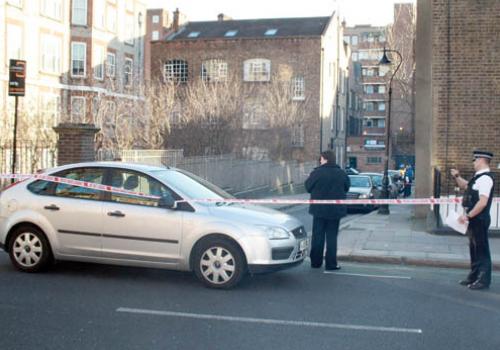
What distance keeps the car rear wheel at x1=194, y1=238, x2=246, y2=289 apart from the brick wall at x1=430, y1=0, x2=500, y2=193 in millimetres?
8694

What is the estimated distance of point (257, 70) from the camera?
1751 inches

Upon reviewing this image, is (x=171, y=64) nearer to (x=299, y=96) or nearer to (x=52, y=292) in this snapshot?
(x=299, y=96)

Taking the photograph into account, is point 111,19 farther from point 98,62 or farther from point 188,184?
point 188,184

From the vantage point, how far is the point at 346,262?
10.5 m

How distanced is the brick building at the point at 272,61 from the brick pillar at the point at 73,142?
26.1 meters

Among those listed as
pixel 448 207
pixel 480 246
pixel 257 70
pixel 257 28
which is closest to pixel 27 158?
pixel 448 207

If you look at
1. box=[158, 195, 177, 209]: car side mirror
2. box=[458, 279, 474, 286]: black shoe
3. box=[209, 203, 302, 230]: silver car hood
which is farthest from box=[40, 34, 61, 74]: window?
box=[458, 279, 474, 286]: black shoe

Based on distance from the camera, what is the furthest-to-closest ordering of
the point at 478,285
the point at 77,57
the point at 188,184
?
the point at 77,57 < the point at 188,184 < the point at 478,285

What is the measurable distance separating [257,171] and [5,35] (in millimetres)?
13505

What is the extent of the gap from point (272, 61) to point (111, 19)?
12074 millimetres

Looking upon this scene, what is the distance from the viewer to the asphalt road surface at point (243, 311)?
5.77 meters

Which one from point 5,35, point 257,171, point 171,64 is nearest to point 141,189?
point 257,171

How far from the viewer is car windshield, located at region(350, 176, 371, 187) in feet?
82.1

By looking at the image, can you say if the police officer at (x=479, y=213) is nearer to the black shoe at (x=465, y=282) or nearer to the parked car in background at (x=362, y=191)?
the black shoe at (x=465, y=282)
